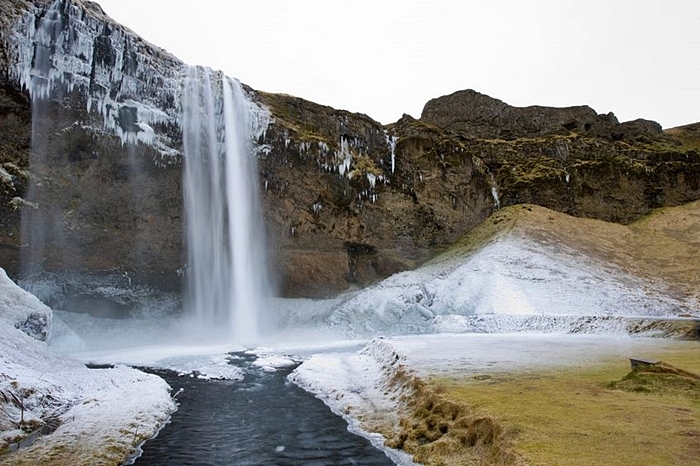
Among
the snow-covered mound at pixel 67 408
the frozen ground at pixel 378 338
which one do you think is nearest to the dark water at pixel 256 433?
the frozen ground at pixel 378 338

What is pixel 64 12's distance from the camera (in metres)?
32.3

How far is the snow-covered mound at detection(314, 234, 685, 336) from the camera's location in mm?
36344

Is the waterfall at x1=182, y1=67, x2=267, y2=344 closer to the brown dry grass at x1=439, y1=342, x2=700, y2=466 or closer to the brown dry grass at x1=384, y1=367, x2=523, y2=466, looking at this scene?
the brown dry grass at x1=384, y1=367, x2=523, y2=466

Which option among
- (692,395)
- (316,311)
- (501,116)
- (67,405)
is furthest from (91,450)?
(501,116)

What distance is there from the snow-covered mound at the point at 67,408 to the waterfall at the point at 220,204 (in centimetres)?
2227

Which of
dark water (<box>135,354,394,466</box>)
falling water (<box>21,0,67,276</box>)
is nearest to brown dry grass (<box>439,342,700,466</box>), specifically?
dark water (<box>135,354,394,466</box>)

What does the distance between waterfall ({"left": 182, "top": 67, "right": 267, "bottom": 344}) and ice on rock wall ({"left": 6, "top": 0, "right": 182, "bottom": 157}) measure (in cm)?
173

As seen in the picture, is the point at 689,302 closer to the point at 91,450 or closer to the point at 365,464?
the point at 365,464

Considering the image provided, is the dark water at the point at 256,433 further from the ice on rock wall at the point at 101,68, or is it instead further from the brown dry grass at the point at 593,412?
the ice on rock wall at the point at 101,68

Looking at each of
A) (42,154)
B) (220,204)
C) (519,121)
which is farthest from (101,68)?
(519,121)

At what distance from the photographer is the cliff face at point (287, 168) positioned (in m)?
33.7

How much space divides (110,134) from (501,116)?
2016 inches

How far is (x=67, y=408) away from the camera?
12.8 m

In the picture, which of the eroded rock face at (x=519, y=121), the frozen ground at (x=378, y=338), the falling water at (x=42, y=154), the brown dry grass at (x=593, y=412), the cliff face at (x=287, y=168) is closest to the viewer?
the brown dry grass at (x=593, y=412)
